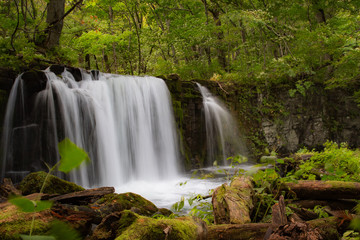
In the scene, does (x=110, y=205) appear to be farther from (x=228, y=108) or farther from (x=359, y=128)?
(x=359, y=128)

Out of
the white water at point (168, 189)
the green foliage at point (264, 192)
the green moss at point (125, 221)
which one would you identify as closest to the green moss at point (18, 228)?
the green moss at point (125, 221)

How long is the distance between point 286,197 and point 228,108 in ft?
31.5

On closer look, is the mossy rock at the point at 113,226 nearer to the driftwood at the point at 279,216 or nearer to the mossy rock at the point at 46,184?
the driftwood at the point at 279,216

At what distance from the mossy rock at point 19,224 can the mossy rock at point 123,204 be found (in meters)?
0.93

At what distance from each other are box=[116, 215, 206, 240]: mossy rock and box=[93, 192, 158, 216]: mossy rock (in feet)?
4.15

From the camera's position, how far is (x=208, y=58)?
16.1 m

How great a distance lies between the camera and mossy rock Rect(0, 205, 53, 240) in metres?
1.93

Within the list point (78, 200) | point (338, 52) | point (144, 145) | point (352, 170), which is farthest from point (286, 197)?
point (338, 52)

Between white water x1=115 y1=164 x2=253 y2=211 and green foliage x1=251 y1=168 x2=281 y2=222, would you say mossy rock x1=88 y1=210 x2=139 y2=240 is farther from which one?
white water x1=115 y1=164 x2=253 y2=211

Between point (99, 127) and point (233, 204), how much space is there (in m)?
6.77

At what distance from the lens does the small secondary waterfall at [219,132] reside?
11.6 m

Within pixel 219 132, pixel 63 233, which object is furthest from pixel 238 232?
pixel 219 132

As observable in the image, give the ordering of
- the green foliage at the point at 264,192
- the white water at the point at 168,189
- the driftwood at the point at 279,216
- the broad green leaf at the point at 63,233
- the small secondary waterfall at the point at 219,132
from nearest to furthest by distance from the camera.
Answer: the broad green leaf at the point at 63,233, the driftwood at the point at 279,216, the green foliage at the point at 264,192, the white water at the point at 168,189, the small secondary waterfall at the point at 219,132

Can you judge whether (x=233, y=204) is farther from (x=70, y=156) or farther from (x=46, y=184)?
(x=46, y=184)
